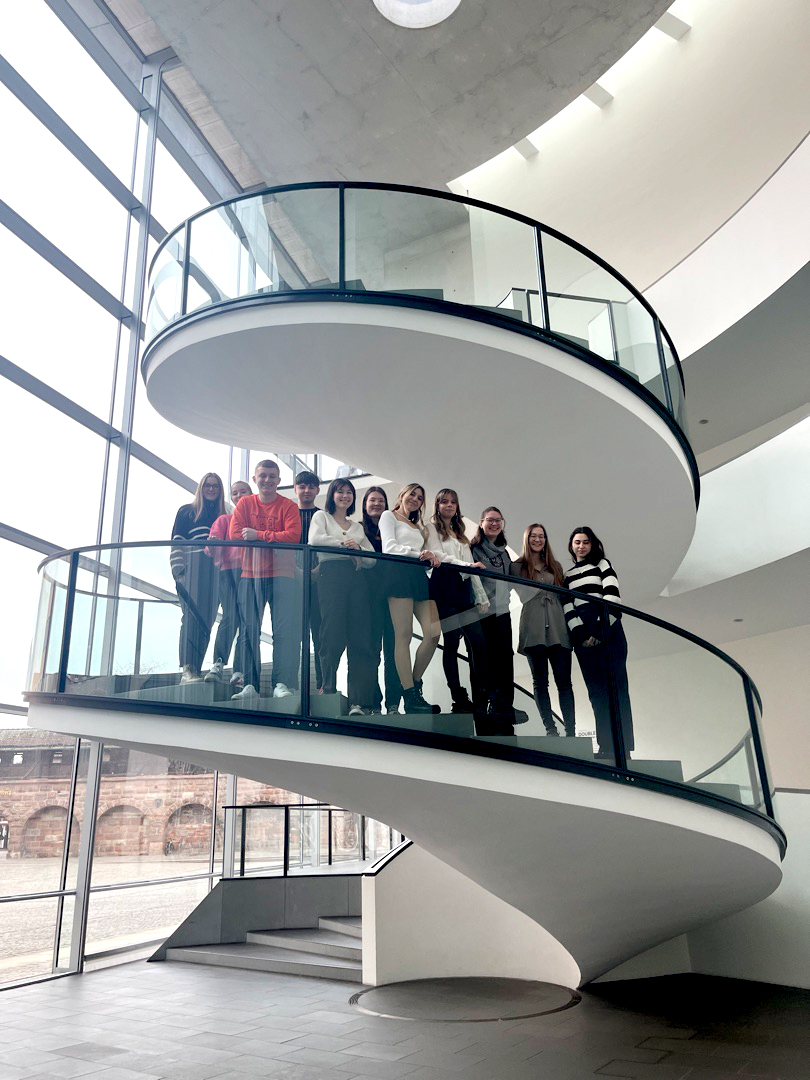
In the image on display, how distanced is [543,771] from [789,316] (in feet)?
20.1

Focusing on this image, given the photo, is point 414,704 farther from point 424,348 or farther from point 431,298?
point 431,298

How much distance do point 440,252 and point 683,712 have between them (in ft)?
12.4

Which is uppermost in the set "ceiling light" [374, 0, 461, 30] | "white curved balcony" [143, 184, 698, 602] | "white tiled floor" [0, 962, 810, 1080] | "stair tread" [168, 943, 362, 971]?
"ceiling light" [374, 0, 461, 30]

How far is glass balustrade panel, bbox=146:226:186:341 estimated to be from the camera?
6.98m

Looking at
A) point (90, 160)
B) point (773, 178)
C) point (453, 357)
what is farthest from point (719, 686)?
point (90, 160)

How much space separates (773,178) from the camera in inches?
320

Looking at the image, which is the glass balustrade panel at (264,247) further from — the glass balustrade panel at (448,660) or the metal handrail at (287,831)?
the metal handrail at (287,831)

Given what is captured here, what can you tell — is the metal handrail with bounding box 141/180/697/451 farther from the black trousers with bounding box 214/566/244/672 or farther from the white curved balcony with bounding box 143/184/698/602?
the black trousers with bounding box 214/566/244/672

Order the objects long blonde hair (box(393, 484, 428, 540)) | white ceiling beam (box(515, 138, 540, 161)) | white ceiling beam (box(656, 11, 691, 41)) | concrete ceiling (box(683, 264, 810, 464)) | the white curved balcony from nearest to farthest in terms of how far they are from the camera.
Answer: long blonde hair (box(393, 484, 428, 540)), the white curved balcony, concrete ceiling (box(683, 264, 810, 464)), white ceiling beam (box(656, 11, 691, 41)), white ceiling beam (box(515, 138, 540, 161))

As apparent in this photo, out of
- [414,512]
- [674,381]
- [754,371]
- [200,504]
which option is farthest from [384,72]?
[414,512]

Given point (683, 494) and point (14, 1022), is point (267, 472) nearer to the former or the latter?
point (683, 494)

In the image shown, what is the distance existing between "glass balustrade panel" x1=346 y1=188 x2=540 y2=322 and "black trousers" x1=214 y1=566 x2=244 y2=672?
269cm

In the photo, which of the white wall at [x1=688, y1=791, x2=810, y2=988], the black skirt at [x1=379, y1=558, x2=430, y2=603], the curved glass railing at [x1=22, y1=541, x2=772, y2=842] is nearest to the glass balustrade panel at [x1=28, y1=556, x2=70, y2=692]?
the curved glass railing at [x1=22, y1=541, x2=772, y2=842]

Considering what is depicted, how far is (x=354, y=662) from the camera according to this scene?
4.32 meters
